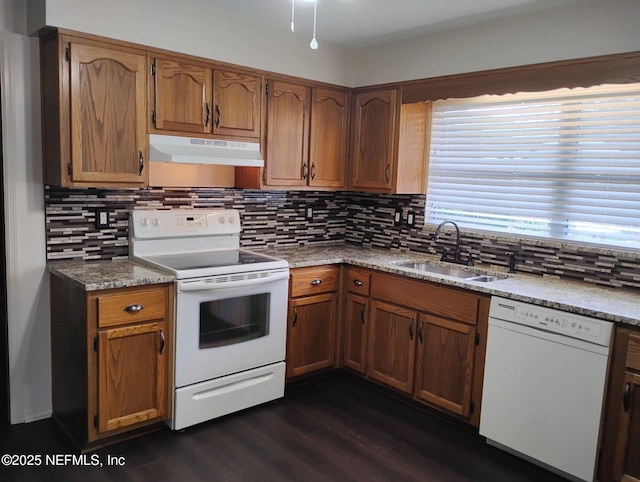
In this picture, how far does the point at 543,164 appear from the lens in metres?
3.29

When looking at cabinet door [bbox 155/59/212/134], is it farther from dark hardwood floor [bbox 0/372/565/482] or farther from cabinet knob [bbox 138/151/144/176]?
dark hardwood floor [bbox 0/372/565/482]

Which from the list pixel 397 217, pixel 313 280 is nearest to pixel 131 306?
pixel 313 280

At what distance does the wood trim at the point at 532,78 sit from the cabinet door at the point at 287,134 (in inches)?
29.1

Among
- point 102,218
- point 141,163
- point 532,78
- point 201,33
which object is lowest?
point 102,218

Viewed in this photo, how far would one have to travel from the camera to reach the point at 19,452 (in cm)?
264

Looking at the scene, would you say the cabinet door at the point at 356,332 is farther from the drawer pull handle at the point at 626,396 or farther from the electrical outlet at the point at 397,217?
the drawer pull handle at the point at 626,396

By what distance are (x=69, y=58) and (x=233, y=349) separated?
1798 mm

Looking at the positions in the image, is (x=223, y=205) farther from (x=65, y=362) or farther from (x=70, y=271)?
(x=65, y=362)

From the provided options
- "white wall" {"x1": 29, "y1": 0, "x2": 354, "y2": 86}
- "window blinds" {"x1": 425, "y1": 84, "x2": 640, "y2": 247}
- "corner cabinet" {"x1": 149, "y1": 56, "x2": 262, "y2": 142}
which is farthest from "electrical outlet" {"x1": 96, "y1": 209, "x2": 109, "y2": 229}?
"window blinds" {"x1": 425, "y1": 84, "x2": 640, "y2": 247}

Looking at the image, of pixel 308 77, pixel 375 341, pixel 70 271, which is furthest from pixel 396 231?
pixel 70 271

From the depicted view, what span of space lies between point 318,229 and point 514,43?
1.99m

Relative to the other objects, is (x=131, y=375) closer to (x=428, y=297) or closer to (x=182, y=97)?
(x=182, y=97)

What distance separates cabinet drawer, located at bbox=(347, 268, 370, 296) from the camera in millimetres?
3572

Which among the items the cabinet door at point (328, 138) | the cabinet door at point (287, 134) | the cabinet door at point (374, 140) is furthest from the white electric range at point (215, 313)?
the cabinet door at point (374, 140)
